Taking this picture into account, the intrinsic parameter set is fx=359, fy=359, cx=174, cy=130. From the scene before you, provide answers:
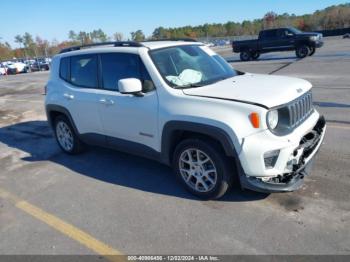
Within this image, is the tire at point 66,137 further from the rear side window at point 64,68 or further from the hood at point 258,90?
the hood at point 258,90

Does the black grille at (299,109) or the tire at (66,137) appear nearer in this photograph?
the black grille at (299,109)

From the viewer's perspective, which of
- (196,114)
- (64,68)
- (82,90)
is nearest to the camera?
(196,114)

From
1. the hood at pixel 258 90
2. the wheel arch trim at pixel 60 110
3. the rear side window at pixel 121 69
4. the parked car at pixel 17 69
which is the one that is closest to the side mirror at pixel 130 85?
the rear side window at pixel 121 69

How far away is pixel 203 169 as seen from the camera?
4.23 metres

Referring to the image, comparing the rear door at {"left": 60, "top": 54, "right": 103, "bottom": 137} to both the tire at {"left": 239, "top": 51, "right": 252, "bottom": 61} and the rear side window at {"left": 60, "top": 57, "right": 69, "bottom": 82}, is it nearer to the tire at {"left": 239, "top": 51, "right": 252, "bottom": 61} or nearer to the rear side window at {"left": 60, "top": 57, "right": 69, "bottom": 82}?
the rear side window at {"left": 60, "top": 57, "right": 69, "bottom": 82}

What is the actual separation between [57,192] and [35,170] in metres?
1.21

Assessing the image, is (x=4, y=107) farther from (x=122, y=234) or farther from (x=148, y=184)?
(x=122, y=234)

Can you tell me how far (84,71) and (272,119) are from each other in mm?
3184

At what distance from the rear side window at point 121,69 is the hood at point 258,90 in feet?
2.07

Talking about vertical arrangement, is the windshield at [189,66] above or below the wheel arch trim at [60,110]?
above

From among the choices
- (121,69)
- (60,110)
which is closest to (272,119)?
(121,69)

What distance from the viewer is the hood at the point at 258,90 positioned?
3773 millimetres

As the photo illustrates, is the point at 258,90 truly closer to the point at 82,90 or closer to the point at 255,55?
the point at 82,90

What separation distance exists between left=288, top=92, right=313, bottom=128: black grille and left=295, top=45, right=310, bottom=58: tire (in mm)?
18961
